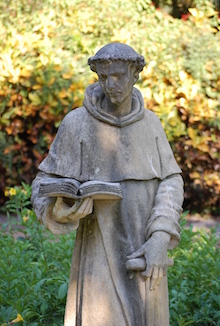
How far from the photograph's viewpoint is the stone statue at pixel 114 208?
2.70 metres

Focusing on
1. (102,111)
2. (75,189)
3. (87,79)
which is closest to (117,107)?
(102,111)

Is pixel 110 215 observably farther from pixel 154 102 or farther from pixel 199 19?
pixel 199 19

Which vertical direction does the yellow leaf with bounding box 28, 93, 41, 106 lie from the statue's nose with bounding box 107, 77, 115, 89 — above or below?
below

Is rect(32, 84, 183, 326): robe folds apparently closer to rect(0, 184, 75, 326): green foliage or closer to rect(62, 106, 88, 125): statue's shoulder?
rect(62, 106, 88, 125): statue's shoulder

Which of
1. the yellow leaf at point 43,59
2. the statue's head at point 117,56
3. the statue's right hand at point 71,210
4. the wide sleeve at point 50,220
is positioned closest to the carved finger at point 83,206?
the statue's right hand at point 71,210

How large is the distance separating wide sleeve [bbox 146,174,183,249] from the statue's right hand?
29 centimetres

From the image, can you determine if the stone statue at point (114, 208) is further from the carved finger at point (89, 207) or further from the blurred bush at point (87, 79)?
the blurred bush at point (87, 79)

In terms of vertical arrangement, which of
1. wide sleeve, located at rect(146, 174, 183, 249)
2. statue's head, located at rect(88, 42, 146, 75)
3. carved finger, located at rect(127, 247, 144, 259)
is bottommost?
carved finger, located at rect(127, 247, 144, 259)

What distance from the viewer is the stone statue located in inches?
106

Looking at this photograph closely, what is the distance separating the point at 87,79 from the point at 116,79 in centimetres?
530

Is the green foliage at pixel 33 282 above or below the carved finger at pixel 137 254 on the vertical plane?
below

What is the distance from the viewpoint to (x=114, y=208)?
2.73 m

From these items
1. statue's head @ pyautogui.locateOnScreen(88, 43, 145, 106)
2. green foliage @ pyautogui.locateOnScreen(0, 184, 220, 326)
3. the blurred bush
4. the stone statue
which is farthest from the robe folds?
the blurred bush

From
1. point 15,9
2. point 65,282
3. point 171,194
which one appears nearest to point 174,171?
point 171,194
